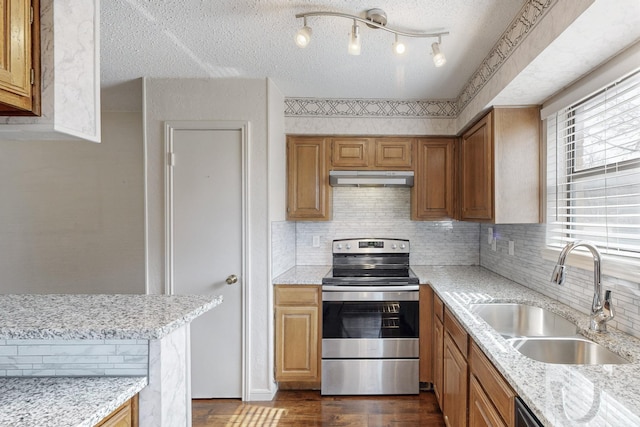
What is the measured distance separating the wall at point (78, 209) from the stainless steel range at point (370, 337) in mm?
1913

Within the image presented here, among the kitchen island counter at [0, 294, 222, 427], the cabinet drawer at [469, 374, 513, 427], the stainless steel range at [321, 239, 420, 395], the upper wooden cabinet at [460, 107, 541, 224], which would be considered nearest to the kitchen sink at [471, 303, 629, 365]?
the cabinet drawer at [469, 374, 513, 427]

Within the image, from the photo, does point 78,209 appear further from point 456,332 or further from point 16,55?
point 456,332

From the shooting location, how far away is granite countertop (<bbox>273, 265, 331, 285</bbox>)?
8.63 feet

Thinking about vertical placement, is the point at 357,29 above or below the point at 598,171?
above

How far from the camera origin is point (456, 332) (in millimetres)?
1912

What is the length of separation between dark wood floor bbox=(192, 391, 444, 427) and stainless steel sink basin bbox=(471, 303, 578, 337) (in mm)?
860

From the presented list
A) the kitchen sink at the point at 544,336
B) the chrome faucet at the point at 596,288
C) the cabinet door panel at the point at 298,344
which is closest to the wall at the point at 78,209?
the cabinet door panel at the point at 298,344

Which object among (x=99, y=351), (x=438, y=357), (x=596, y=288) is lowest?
(x=438, y=357)

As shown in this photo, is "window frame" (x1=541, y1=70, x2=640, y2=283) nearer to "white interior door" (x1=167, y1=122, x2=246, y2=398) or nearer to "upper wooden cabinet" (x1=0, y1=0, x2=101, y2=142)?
"white interior door" (x1=167, y1=122, x2=246, y2=398)

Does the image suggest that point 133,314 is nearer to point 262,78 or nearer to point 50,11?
point 50,11

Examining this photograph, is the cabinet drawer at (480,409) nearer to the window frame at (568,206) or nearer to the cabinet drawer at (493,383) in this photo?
the cabinet drawer at (493,383)

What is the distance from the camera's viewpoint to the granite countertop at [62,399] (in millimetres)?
874

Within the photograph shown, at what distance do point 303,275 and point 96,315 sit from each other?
175 cm

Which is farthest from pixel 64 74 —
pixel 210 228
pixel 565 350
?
pixel 565 350
